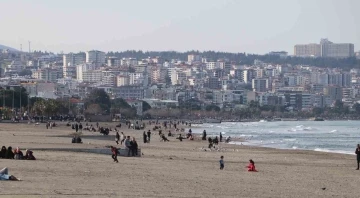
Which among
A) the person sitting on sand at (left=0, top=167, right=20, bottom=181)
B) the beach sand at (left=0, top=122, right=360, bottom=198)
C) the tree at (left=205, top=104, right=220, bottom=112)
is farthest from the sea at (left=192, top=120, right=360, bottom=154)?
the tree at (left=205, top=104, right=220, bottom=112)

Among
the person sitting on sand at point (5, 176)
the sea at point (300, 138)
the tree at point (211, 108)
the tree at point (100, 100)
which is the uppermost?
the tree at point (100, 100)

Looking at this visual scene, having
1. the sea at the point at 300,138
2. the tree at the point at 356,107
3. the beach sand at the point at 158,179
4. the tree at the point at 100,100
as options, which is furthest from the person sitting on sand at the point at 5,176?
the tree at the point at 356,107

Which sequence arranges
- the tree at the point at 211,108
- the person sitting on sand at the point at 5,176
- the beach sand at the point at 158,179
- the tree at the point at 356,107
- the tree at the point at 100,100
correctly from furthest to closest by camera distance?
the tree at the point at 356,107 < the tree at the point at 211,108 < the tree at the point at 100,100 < the person sitting on sand at the point at 5,176 < the beach sand at the point at 158,179

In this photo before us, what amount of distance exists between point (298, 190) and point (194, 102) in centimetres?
16629

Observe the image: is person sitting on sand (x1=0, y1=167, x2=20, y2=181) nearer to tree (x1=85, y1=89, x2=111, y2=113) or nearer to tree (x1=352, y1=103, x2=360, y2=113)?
tree (x1=85, y1=89, x2=111, y2=113)

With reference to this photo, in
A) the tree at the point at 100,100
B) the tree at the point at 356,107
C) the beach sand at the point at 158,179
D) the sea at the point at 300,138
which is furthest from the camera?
the tree at the point at 356,107

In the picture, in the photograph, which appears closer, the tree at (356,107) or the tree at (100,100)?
the tree at (100,100)

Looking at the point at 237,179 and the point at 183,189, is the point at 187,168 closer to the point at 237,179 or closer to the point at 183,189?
the point at 237,179

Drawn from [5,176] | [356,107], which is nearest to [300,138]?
[5,176]

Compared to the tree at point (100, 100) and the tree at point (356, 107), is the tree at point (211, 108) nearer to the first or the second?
the tree at point (100, 100)

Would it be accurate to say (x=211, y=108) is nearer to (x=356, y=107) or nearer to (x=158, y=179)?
(x=356, y=107)

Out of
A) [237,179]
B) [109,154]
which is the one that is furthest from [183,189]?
[109,154]

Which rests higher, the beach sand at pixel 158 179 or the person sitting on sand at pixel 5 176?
the person sitting on sand at pixel 5 176

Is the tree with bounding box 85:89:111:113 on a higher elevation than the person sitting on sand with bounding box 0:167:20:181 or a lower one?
higher
